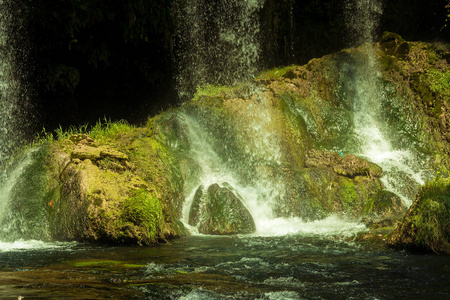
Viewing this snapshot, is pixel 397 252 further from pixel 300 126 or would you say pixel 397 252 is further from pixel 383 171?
Answer: pixel 300 126

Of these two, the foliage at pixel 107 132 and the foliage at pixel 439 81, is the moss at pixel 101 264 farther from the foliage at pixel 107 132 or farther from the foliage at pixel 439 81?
the foliage at pixel 439 81

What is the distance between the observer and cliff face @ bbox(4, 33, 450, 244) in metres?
7.69

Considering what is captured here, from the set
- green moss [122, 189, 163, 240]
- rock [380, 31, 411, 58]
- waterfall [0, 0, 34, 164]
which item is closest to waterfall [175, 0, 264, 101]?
rock [380, 31, 411, 58]

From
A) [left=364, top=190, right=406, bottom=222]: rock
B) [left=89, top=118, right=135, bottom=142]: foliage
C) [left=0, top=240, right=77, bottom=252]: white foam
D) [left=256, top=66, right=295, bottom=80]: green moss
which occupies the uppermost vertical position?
[left=256, top=66, right=295, bottom=80]: green moss

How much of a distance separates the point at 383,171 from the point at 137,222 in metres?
5.96

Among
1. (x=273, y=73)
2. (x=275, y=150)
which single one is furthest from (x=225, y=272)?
(x=273, y=73)

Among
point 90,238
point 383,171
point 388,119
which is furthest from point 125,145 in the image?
point 388,119

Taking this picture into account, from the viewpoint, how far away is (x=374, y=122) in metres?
12.9

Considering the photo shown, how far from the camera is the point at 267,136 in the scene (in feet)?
Answer: 36.8

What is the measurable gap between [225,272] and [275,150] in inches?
248

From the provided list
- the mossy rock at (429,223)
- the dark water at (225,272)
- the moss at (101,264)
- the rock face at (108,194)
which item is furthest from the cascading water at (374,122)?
the moss at (101,264)

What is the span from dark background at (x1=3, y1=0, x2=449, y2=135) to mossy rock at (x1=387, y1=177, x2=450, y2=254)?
350 inches

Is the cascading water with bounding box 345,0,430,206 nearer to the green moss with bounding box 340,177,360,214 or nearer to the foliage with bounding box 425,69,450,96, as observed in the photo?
the green moss with bounding box 340,177,360,214

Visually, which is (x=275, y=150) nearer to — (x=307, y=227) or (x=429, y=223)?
(x=307, y=227)
